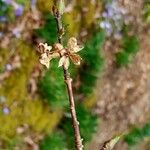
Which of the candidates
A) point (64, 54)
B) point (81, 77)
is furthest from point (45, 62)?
point (81, 77)

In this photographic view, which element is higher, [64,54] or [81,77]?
[81,77]

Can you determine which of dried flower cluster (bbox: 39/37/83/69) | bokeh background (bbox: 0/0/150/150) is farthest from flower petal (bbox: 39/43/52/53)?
bokeh background (bbox: 0/0/150/150)

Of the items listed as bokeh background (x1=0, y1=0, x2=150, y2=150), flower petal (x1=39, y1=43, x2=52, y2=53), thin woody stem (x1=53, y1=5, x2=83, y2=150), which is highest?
bokeh background (x1=0, y1=0, x2=150, y2=150)

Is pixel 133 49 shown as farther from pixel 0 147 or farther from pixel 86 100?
pixel 0 147

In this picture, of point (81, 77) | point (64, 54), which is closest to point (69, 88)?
point (64, 54)

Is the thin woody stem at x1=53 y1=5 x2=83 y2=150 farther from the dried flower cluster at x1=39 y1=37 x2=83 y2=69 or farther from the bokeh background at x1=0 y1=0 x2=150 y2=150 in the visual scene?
the bokeh background at x1=0 y1=0 x2=150 y2=150

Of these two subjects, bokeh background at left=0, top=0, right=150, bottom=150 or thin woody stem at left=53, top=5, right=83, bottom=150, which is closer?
thin woody stem at left=53, top=5, right=83, bottom=150

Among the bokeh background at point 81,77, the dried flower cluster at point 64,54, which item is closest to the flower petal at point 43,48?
the dried flower cluster at point 64,54

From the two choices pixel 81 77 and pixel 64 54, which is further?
pixel 81 77

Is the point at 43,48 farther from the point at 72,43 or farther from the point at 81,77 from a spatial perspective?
the point at 81,77

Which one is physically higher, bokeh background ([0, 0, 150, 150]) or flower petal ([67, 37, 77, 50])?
bokeh background ([0, 0, 150, 150])
